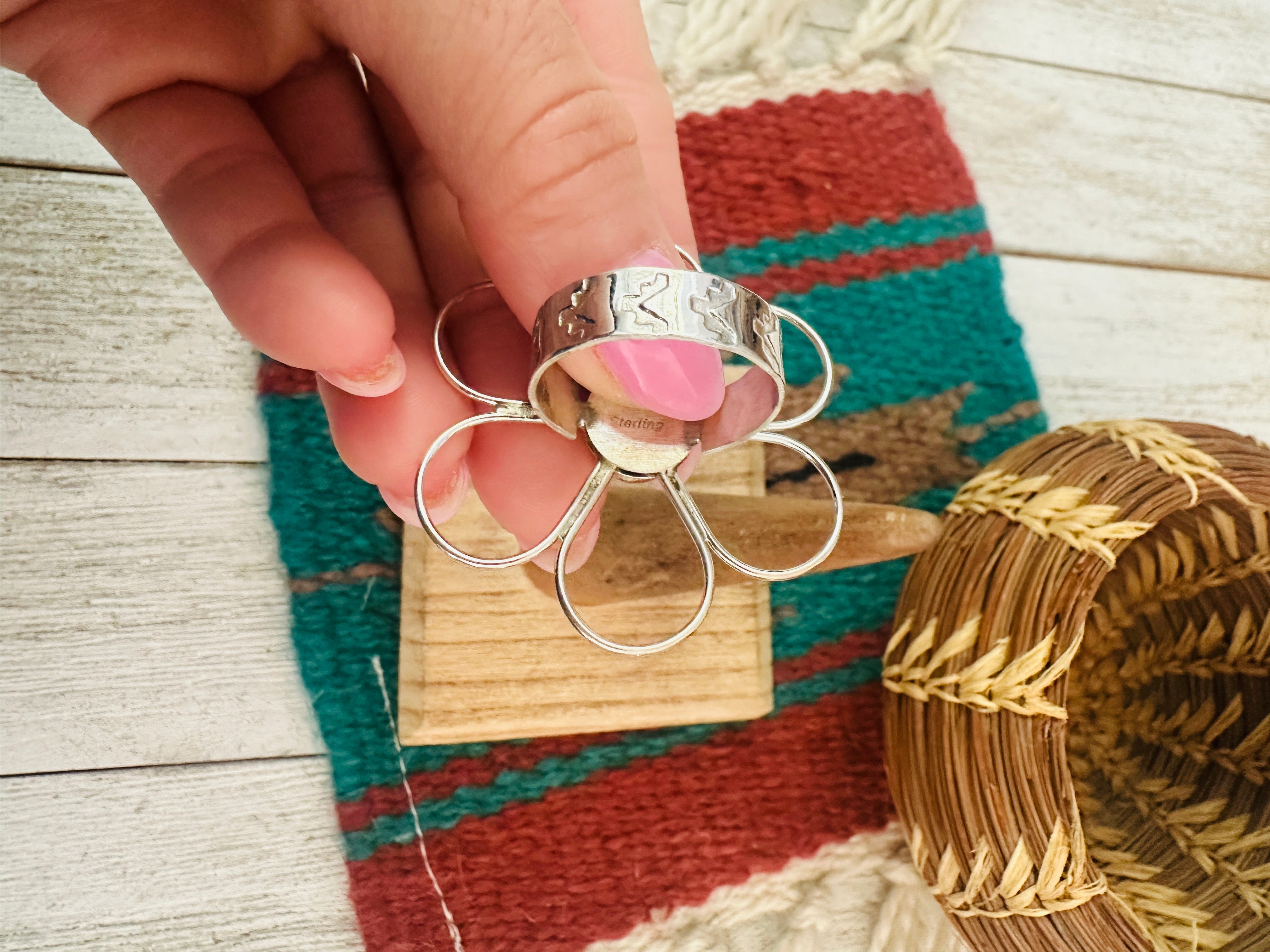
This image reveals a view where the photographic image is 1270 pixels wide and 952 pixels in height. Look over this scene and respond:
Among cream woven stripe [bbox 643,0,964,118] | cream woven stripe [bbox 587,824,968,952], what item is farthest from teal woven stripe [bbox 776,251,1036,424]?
cream woven stripe [bbox 587,824,968,952]

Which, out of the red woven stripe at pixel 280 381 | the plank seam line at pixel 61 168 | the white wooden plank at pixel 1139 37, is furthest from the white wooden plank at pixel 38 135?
the white wooden plank at pixel 1139 37

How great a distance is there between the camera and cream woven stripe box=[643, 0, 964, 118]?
46cm

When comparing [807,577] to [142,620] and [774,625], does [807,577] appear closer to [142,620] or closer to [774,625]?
[774,625]

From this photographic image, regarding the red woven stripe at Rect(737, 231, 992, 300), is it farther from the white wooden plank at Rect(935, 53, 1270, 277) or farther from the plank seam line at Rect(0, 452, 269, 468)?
the plank seam line at Rect(0, 452, 269, 468)

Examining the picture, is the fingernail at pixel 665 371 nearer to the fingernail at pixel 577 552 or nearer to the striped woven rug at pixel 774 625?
the fingernail at pixel 577 552

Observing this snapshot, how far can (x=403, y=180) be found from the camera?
354mm

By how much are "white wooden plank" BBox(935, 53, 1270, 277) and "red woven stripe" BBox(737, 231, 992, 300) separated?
0.04m

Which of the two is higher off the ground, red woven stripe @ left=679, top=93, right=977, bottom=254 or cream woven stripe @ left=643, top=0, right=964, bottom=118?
cream woven stripe @ left=643, top=0, right=964, bottom=118

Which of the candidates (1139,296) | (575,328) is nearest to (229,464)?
(575,328)

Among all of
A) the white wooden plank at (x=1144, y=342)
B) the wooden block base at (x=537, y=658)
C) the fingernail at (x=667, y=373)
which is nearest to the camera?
the fingernail at (x=667, y=373)

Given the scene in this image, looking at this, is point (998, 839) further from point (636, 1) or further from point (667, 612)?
point (636, 1)

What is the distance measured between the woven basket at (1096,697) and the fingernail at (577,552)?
0.13 metres

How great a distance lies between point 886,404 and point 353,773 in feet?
0.95

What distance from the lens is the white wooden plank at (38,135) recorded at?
408mm
